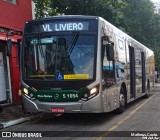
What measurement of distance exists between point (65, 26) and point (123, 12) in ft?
82.5

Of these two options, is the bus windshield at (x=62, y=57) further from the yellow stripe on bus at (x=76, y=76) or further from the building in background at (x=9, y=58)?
the building in background at (x=9, y=58)

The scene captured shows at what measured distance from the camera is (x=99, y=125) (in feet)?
35.3

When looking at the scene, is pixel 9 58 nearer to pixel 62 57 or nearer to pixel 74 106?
pixel 62 57

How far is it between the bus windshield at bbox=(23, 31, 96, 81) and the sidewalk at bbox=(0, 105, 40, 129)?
1.43m

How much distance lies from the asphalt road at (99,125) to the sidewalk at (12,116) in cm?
20

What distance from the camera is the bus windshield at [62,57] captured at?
→ 10648 millimetres

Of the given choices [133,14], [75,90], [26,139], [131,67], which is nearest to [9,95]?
[131,67]

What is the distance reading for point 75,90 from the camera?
10.5m

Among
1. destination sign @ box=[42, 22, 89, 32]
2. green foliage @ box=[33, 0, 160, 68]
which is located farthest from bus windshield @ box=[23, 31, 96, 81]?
green foliage @ box=[33, 0, 160, 68]

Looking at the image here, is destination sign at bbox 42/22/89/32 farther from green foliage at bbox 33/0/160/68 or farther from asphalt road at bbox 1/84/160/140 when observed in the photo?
green foliage at bbox 33/0/160/68

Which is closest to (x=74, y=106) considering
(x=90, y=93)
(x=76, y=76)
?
(x=90, y=93)

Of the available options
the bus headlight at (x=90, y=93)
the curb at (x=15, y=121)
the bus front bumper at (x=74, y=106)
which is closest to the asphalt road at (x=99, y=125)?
the curb at (x=15, y=121)

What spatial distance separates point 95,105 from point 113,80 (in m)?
1.81

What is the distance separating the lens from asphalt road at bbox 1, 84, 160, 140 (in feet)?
29.8
